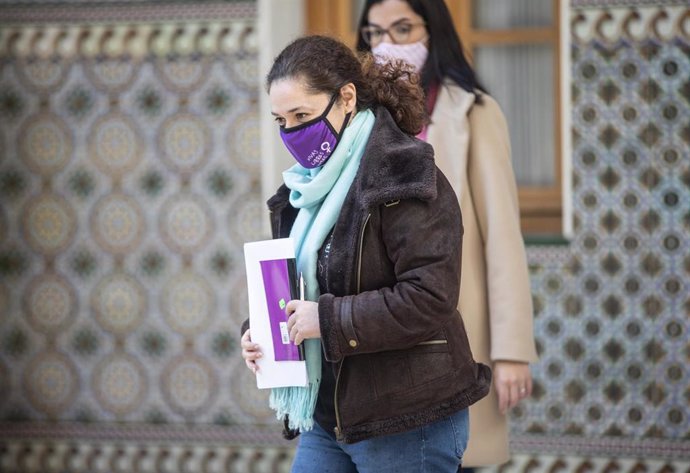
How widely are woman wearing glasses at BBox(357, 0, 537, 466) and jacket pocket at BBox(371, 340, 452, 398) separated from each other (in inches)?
28.6

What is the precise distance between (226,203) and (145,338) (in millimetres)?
711

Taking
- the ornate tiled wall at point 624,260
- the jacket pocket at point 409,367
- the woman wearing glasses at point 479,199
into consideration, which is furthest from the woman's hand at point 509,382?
the ornate tiled wall at point 624,260

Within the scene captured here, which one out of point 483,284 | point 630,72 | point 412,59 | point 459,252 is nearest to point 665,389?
point 630,72

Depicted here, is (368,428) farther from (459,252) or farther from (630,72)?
(630,72)

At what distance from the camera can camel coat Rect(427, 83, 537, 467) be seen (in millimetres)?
3162

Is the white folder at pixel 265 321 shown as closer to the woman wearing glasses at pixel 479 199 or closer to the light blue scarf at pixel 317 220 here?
the light blue scarf at pixel 317 220

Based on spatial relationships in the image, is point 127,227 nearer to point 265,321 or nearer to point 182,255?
point 182,255

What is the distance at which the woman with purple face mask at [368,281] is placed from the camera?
2.39 metres

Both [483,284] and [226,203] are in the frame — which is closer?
[483,284]

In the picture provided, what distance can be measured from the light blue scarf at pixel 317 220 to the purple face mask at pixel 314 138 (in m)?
0.02

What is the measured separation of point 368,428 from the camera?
95.4 inches

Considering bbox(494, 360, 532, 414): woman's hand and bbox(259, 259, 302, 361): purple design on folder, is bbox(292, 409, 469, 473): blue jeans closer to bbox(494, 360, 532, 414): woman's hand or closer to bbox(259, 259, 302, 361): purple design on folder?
bbox(259, 259, 302, 361): purple design on folder

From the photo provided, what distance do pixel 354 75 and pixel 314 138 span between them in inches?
7.3

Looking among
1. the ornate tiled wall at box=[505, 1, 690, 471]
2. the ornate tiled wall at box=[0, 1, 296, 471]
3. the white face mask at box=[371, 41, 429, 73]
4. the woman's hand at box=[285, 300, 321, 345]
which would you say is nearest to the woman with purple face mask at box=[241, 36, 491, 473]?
the woman's hand at box=[285, 300, 321, 345]
